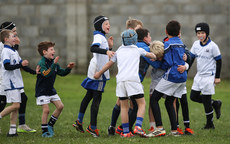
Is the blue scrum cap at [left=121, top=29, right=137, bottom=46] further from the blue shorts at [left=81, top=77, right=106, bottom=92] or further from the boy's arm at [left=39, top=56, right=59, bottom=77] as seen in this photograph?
the boy's arm at [left=39, top=56, right=59, bottom=77]

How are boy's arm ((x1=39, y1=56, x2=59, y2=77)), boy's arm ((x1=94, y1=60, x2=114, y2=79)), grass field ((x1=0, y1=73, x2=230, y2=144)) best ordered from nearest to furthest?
grass field ((x1=0, y1=73, x2=230, y2=144)) < boy's arm ((x1=94, y1=60, x2=114, y2=79)) < boy's arm ((x1=39, y1=56, x2=59, y2=77))

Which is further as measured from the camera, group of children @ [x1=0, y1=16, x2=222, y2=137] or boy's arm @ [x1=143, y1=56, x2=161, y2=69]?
boy's arm @ [x1=143, y1=56, x2=161, y2=69]

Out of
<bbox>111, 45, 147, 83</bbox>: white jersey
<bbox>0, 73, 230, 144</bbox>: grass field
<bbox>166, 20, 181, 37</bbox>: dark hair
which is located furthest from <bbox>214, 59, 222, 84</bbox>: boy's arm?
<bbox>111, 45, 147, 83</bbox>: white jersey

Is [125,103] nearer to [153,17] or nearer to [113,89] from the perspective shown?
[113,89]

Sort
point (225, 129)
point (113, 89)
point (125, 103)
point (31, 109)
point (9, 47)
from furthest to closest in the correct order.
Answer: point (113, 89) < point (31, 109) < point (225, 129) < point (9, 47) < point (125, 103)

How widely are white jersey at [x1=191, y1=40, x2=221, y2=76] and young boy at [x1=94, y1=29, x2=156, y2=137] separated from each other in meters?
1.71

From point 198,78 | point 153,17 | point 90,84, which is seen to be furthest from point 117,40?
point 90,84

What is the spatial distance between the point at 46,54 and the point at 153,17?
8836mm

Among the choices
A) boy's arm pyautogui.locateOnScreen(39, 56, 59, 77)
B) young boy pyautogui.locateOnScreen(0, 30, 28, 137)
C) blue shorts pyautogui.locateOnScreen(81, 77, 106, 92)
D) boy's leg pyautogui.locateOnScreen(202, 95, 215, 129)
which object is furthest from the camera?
boy's leg pyautogui.locateOnScreen(202, 95, 215, 129)

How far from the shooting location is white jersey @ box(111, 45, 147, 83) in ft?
21.1

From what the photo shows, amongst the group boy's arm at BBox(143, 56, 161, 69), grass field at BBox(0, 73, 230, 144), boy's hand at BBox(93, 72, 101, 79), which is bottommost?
grass field at BBox(0, 73, 230, 144)

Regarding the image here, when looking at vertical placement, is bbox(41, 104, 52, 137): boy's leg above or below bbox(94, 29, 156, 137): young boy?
below

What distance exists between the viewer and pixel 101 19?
23.4 ft

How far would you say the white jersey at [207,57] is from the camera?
7.89 metres
